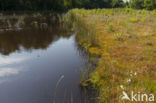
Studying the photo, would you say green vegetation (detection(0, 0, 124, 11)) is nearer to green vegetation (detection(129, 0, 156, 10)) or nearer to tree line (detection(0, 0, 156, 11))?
tree line (detection(0, 0, 156, 11))

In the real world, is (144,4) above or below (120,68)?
above

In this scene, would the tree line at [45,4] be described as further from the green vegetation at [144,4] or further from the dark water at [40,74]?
the dark water at [40,74]

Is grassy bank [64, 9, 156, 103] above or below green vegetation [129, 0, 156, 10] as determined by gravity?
below

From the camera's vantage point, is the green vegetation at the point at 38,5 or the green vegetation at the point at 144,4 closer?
the green vegetation at the point at 38,5

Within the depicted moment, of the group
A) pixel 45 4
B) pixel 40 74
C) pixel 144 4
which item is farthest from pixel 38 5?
pixel 40 74

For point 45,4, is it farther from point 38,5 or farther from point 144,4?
point 144,4

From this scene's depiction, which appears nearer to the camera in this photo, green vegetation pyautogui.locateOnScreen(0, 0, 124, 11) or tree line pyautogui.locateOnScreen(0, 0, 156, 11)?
green vegetation pyautogui.locateOnScreen(0, 0, 124, 11)

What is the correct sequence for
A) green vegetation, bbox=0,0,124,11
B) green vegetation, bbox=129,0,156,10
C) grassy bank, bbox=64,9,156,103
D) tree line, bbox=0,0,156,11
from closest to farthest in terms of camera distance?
1. grassy bank, bbox=64,9,156,103
2. green vegetation, bbox=0,0,124,11
3. tree line, bbox=0,0,156,11
4. green vegetation, bbox=129,0,156,10

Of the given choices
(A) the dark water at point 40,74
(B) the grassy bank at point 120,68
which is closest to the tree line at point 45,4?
(A) the dark water at point 40,74

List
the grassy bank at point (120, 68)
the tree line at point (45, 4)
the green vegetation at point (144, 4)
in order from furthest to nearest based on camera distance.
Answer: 1. the green vegetation at point (144, 4)
2. the tree line at point (45, 4)
3. the grassy bank at point (120, 68)

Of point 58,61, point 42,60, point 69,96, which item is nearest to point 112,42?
point 58,61

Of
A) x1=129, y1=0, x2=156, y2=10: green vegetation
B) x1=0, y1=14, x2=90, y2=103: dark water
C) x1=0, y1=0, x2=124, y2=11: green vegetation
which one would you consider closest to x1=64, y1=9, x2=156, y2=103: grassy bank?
x1=0, y1=14, x2=90, y2=103: dark water

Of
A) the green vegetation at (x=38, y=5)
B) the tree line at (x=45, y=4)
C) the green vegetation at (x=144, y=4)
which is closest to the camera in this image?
the green vegetation at (x=38, y=5)

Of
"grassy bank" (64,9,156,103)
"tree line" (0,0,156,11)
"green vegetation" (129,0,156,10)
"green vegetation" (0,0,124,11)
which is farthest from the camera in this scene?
"green vegetation" (129,0,156,10)
